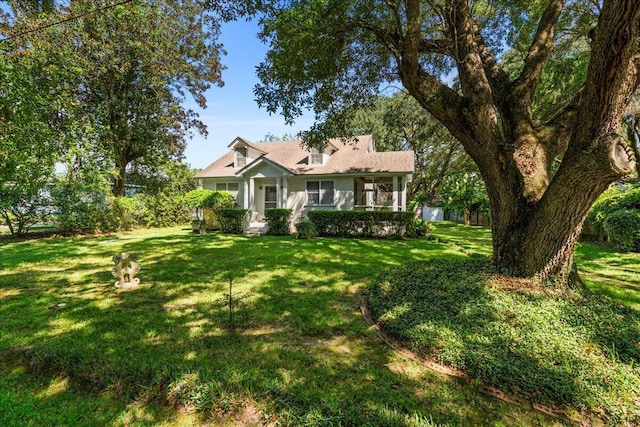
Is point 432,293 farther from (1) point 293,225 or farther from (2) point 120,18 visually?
(2) point 120,18

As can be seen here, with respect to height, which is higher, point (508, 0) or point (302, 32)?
point (508, 0)

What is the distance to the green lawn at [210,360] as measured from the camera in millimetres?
2273

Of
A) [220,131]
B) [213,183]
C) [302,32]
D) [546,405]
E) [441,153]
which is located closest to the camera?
[546,405]

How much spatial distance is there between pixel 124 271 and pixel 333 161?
42.5 feet

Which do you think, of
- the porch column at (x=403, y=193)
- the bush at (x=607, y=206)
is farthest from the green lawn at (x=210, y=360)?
the porch column at (x=403, y=193)

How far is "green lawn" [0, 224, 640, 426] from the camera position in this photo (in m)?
2.27

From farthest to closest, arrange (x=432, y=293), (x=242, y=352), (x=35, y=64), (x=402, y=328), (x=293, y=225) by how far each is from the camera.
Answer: (x=293, y=225), (x=35, y=64), (x=432, y=293), (x=402, y=328), (x=242, y=352)

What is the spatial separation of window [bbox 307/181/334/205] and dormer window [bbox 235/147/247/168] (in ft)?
15.8

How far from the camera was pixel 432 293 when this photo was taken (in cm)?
417

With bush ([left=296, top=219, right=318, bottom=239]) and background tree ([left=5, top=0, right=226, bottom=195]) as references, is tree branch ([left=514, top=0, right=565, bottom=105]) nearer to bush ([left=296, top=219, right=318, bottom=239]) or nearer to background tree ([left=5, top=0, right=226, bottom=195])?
Result: bush ([left=296, top=219, right=318, bottom=239])

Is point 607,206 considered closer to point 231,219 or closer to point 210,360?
point 210,360

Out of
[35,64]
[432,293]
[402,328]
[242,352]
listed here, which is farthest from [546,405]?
[35,64]

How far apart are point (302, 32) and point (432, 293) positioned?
4683mm

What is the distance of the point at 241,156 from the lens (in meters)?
18.2
